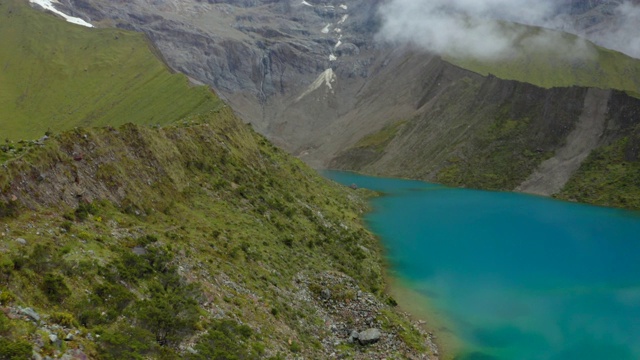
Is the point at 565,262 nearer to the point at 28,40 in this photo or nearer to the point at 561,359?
the point at 561,359

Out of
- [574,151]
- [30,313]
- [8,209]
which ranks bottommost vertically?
[30,313]

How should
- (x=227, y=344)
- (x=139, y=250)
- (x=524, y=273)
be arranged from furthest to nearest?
1. (x=524, y=273)
2. (x=139, y=250)
3. (x=227, y=344)

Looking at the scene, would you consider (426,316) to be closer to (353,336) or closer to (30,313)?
(353,336)

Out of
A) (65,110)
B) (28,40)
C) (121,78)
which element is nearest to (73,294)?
(65,110)

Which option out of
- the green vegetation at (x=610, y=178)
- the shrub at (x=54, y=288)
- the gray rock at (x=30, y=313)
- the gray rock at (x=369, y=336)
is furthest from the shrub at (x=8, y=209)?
the green vegetation at (x=610, y=178)

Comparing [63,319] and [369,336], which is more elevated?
[369,336]

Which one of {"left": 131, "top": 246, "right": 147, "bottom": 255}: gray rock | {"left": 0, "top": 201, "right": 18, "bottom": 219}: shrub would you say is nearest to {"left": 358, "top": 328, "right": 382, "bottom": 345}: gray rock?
{"left": 131, "top": 246, "right": 147, "bottom": 255}: gray rock

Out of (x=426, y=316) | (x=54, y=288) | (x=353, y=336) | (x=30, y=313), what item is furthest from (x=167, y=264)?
(x=426, y=316)
